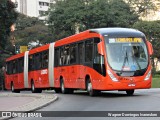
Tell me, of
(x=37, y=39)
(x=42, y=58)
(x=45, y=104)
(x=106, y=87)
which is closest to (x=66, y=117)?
(x=45, y=104)

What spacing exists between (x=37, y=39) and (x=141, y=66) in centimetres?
5423

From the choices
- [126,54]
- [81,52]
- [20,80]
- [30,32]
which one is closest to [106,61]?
[126,54]

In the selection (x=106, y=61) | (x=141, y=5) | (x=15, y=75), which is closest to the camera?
(x=106, y=61)

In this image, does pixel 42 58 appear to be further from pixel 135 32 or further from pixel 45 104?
pixel 45 104

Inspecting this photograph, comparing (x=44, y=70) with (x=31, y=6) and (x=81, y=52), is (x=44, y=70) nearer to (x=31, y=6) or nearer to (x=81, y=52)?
(x=81, y=52)

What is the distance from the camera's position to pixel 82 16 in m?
66.4

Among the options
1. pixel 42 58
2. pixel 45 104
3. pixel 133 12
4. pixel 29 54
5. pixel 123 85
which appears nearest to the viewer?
pixel 45 104

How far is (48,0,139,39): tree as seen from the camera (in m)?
66.6

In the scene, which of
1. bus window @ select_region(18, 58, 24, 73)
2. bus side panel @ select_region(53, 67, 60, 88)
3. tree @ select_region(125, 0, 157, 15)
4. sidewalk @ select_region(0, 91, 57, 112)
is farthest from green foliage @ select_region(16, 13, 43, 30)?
sidewalk @ select_region(0, 91, 57, 112)

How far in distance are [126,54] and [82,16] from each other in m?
46.1

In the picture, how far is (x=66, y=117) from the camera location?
13188 millimetres

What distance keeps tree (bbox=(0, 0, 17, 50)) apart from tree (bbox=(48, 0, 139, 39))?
21.9 meters

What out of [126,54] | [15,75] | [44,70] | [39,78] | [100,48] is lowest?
[39,78]

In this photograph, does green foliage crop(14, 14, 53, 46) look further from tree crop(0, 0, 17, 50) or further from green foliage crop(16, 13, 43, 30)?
tree crop(0, 0, 17, 50)
